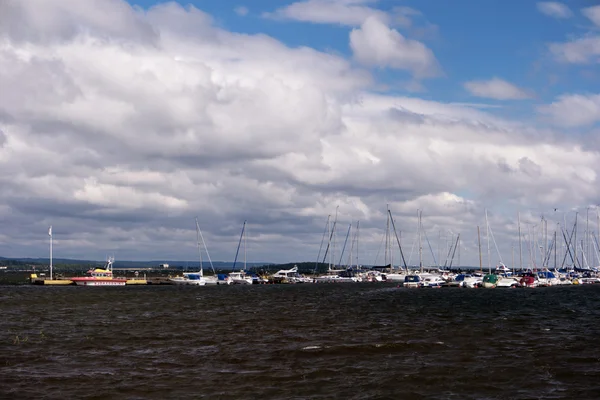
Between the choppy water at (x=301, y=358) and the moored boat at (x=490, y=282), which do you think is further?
the moored boat at (x=490, y=282)

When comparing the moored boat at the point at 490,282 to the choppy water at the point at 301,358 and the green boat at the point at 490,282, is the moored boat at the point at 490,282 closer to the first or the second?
the green boat at the point at 490,282

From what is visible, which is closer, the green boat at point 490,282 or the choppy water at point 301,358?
the choppy water at point 301,358

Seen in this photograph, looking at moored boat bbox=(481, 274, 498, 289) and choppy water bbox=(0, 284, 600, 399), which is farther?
moored boat bbox=(481, 274, 498, 289)

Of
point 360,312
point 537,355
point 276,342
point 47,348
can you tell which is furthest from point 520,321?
point 47,348

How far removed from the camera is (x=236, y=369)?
3894 cm

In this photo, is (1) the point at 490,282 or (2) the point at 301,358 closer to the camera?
(2) the point at 301,358

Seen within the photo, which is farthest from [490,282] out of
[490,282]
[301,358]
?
[301,358]

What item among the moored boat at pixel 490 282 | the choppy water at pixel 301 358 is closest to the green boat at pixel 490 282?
the moored boat at pixel 490 282

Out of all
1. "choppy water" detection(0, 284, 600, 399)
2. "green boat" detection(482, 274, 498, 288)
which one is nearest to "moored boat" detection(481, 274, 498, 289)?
"green boat" detection(482, 274, 498, 288)

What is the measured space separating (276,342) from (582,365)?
2226cm

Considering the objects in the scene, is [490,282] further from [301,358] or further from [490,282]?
[301,358]

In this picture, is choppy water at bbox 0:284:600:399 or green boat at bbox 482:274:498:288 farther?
green boat at bbox 482:274:498:288

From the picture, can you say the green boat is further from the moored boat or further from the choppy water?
the choppy water

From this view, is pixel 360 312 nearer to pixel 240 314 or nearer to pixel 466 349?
pixel 240 314
